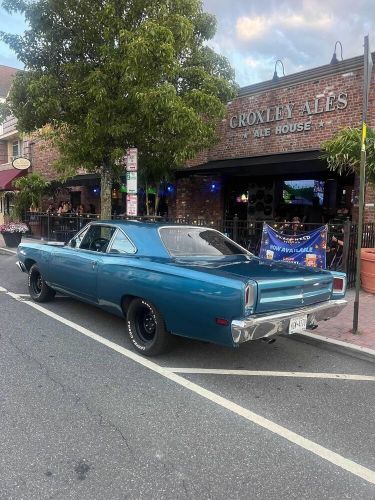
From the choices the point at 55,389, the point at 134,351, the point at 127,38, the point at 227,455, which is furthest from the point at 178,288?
the point at 127,38

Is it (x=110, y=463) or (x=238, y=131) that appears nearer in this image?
(x=110, y=463)

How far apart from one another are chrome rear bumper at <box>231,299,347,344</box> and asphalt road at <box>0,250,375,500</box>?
20.3 inches

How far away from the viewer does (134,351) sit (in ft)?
16.1

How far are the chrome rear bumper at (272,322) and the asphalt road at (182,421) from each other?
52cm

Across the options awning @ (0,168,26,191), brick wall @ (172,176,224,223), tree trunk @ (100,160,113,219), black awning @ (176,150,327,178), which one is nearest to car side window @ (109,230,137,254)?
tree trunk @ (100,160,113,219)

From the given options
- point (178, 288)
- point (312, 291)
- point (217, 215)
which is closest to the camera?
point (178, 288)

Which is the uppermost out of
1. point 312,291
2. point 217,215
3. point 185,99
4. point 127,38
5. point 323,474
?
point 127,38

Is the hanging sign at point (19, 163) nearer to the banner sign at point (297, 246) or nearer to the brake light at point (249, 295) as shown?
the banner sign at point (297, 246)

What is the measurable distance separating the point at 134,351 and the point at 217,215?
33.2 feet

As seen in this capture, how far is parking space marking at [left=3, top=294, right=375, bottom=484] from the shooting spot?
9.34ft

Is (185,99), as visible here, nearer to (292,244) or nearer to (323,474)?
(292,244)

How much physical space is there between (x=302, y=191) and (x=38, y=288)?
9239mm

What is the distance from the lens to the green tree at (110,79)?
336 inches

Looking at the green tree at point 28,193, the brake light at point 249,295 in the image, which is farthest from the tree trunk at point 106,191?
the green tree at point 28,193
